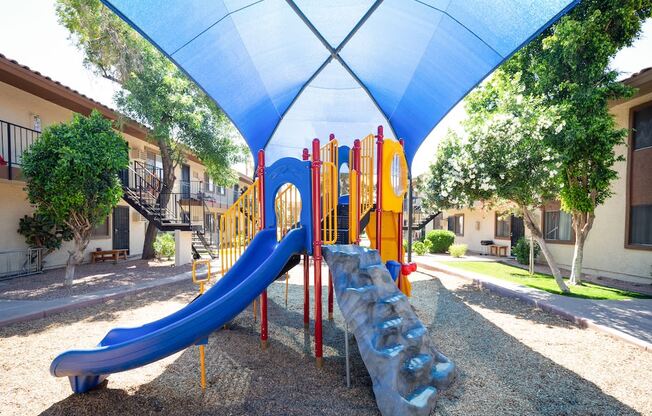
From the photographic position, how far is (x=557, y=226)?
46.0ft

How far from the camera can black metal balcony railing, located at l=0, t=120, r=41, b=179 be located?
9945 mm

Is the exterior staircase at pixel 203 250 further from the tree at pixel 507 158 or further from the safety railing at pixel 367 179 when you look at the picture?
the safety railing at pixel 367 179

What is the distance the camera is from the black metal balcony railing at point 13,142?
32.6ft

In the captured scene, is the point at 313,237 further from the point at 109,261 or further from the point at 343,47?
the point at 109,261

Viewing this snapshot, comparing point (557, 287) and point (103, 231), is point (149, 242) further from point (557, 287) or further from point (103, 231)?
point (557, 287)

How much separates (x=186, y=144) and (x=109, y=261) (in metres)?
6.00

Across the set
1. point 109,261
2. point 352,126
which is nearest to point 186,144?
point 109,261

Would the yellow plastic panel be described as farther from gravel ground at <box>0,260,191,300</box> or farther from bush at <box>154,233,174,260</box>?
bush at <box>154,233,174,260</box>

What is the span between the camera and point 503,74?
10.6 meters

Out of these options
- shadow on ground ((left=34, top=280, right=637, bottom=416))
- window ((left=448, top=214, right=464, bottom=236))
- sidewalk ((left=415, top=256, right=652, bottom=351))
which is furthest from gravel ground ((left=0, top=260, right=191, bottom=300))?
window ((left=448, top=214, right=464, bottom=236))

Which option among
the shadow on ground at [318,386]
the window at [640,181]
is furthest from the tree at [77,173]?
the window at [640,181]

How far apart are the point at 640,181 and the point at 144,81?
55.7ft

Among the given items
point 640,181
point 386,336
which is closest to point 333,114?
point 386,336

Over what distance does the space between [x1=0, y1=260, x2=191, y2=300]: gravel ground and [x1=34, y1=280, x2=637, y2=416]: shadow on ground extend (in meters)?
5.47
